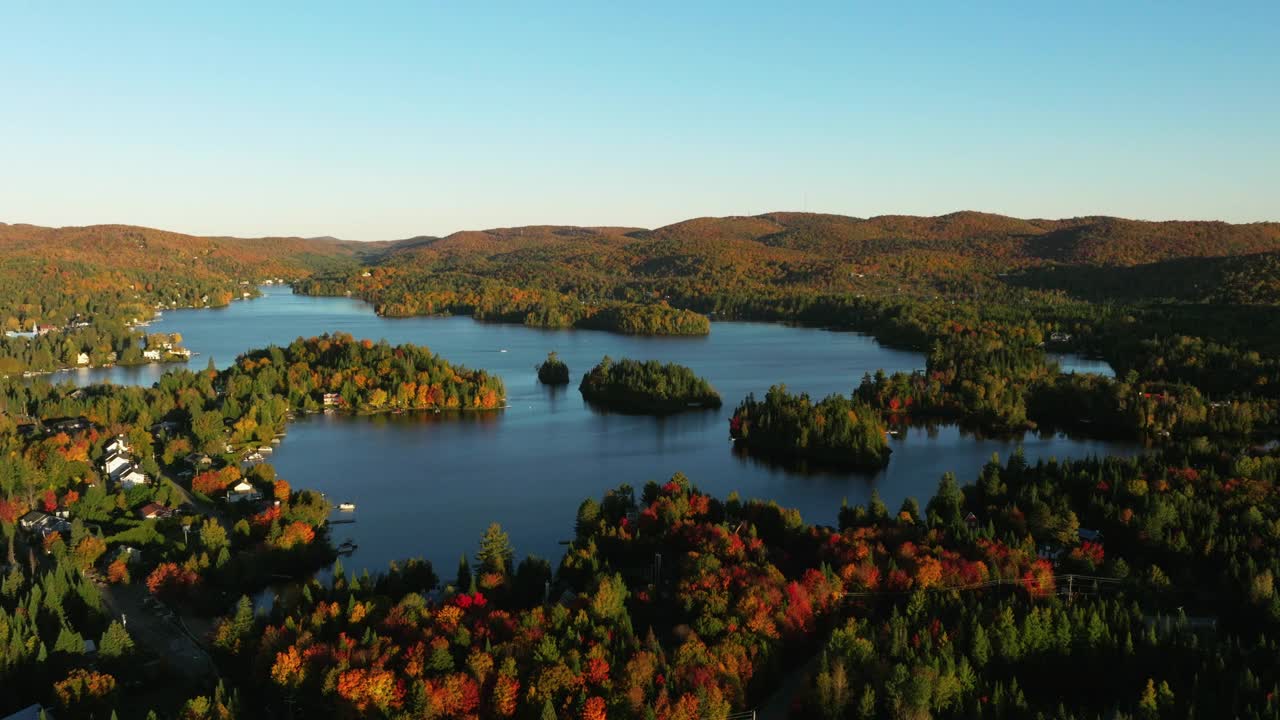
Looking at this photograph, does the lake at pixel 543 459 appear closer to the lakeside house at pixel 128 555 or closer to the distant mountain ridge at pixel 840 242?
the lakeside house at pixel 128 555

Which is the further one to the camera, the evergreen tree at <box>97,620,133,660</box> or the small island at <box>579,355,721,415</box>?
the small island at <box>579,355,721,415</box>

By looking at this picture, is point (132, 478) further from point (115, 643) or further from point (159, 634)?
point (115, 643)

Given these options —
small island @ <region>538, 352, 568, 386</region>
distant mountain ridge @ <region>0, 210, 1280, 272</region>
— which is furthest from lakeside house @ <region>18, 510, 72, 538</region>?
distant mountain ridge @ <region>0, 210, 1280, 272</region>

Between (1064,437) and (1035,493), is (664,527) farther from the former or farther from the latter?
(1064,437)

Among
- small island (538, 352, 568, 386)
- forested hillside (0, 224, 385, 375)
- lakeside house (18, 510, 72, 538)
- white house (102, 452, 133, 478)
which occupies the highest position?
forested hillside (0, 224, 385, 375)

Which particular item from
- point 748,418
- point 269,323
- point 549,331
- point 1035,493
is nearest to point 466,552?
point 1035,493

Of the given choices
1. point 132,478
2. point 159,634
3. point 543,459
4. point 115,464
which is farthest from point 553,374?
point 159,634

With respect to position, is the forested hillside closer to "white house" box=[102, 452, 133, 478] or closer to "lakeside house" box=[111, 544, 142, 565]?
"white house" box=[102, 452, 133, 478]
